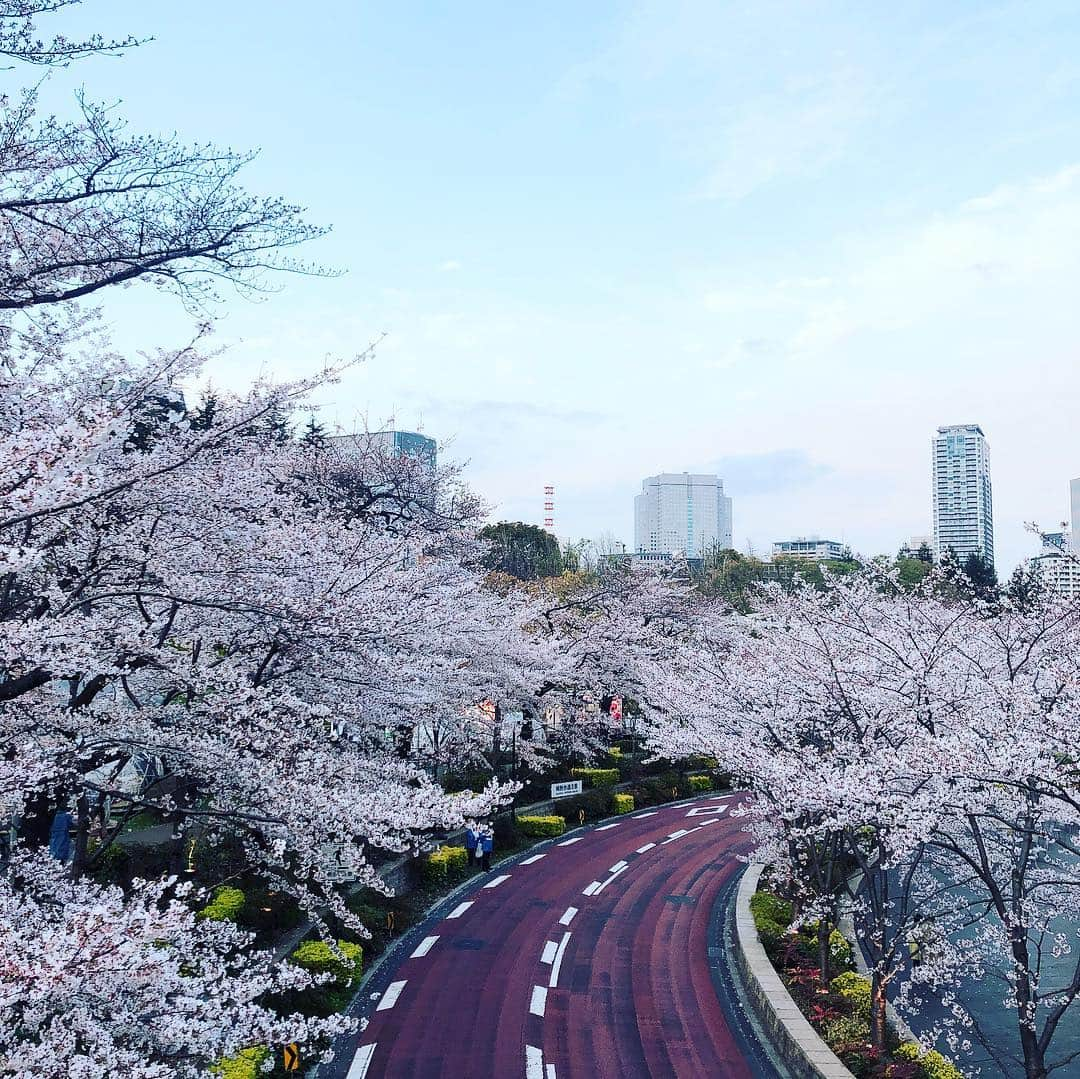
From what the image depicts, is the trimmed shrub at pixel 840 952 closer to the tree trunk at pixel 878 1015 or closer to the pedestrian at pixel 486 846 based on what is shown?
the tree trunk at pixel 878 1015

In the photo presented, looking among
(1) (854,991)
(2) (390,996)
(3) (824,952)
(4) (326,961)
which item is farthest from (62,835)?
(1) (854,991)

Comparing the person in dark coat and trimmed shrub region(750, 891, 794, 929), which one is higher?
the person in dark coat

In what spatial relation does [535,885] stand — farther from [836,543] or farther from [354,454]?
[836,543]

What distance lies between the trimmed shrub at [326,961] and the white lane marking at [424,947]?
1625mm

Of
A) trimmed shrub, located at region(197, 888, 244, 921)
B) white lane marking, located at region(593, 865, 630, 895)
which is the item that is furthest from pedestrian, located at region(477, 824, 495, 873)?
trimmed shrub, located at region(197, 888, 244, 921)

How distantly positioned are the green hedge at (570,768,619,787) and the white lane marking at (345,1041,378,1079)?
17.5m

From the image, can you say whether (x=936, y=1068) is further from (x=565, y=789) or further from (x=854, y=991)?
(x=565, y=789)

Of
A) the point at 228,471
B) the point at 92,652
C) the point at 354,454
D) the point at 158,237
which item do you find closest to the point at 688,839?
the point at 354,454

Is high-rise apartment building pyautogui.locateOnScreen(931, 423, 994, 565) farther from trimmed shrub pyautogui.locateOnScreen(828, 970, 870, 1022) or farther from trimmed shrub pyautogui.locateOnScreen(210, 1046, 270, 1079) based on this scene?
trimmed shrub pyautogui.locateOnScreen(210, 1046, 270, 1079)

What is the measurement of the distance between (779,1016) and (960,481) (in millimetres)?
172806

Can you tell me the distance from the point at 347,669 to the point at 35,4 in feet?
22.1

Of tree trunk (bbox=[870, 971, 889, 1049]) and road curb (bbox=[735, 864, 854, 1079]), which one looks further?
tree trunk (bbox=[870, 971, 889, 1049])

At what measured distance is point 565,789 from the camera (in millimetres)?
26047

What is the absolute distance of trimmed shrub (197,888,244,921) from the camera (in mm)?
11805
